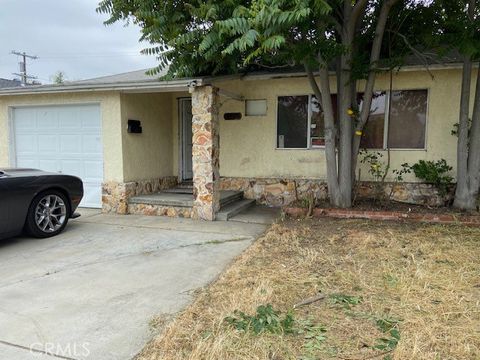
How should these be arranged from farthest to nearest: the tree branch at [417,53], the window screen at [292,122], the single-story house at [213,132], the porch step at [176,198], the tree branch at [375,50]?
1. the window screen at [292,122]
2. the porch step at [176,198]
3. the single-story house at [213,132]
4. the tree branch at [417,53]
5. the tree branch at [375,50]

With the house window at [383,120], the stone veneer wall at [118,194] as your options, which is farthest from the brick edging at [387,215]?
the stone veneer wall at [118,194]

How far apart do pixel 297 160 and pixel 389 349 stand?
19.0 feet

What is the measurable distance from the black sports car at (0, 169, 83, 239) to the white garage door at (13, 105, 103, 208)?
187cm

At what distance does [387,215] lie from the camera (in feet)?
20.9

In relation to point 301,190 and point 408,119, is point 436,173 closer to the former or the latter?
point 408,119

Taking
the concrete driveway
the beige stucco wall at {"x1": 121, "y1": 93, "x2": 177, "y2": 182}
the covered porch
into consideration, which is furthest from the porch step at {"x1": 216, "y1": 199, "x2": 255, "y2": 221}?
the beige stucco wall at {"x1": 121, "y1": 93, "x2": 177, "y2": 182}

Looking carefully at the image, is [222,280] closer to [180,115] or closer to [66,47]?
[180,115]

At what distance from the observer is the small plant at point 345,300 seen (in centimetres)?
317

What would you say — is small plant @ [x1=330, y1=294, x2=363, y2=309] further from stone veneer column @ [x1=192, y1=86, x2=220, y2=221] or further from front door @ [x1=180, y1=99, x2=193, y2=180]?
front door @ [x1=180, y1=99, x2=193, y2=180]

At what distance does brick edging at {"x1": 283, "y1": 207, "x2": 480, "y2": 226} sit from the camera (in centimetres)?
602

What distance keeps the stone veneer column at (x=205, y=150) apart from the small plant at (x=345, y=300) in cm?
387

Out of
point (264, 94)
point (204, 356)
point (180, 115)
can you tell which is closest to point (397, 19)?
point (264, 94)

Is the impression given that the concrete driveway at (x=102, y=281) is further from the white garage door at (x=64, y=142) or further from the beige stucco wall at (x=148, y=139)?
the beige stucco wall at (x=148, y=139)

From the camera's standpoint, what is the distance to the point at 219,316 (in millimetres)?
2928
